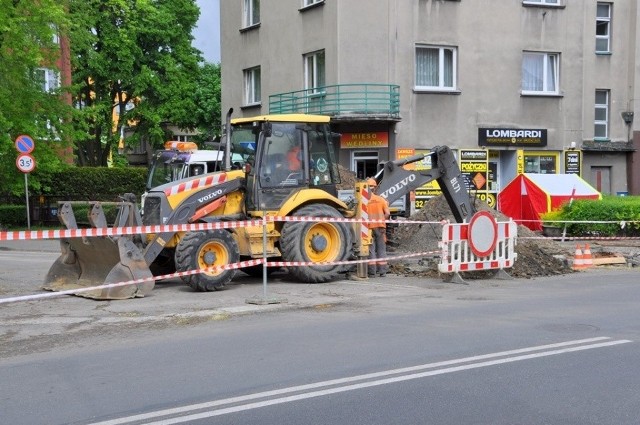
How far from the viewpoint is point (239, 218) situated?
1323 centimetres

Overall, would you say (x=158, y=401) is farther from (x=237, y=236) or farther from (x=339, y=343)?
(x=237, y=236)

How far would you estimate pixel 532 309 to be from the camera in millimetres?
10469

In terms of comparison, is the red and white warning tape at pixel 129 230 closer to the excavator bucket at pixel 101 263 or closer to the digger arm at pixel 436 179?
the excavator bucket at pixel 101 263

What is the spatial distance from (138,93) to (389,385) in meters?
37.2

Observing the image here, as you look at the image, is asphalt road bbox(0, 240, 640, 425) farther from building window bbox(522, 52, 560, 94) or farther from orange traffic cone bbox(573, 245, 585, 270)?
building window bbox(522, 52, 560, 94)

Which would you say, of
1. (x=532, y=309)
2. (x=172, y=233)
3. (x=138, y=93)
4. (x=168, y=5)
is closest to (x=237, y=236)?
(x=172, y=233)

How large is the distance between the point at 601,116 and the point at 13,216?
76.8 ft

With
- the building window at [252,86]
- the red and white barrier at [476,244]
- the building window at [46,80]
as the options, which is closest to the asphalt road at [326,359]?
the red and white barrier at [476,244]

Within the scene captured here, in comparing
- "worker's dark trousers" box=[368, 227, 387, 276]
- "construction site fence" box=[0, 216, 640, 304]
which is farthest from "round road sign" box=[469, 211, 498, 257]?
"worker's dark trousers" box=[368, 227, 387, 276]

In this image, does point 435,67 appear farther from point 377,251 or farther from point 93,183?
point 93,183

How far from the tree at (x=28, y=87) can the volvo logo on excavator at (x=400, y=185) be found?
1447 centimetres

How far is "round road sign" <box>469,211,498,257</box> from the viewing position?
1354 centimetres

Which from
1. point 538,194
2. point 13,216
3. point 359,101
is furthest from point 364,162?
point 13,216

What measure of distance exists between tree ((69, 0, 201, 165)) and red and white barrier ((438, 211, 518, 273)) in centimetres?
2915
